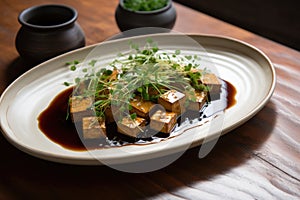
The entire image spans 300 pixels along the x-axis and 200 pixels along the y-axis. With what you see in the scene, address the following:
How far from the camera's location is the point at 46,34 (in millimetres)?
1503

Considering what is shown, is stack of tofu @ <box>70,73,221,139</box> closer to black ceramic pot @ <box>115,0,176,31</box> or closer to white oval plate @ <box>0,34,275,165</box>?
white oval plate @ <box>0,34,275,165</box>

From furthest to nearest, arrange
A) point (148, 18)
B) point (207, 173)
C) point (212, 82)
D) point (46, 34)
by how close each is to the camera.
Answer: point (148, 18) → point (46, 34) → point (212, 82) → point (207, 173)

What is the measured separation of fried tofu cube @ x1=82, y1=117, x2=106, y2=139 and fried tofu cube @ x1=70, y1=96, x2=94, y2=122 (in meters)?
0.04

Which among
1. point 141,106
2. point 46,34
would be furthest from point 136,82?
point 46,34

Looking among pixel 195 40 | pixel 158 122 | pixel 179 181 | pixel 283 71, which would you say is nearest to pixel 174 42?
pixel 195 40

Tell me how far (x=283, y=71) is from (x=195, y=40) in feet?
1.03

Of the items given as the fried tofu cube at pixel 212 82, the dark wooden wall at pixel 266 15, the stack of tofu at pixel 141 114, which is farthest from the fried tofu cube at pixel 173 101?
the dark wooden wall at pixel 266 15

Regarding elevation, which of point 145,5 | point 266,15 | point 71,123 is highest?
point 145,5

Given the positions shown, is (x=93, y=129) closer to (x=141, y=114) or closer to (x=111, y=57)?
(x=141, y=114)

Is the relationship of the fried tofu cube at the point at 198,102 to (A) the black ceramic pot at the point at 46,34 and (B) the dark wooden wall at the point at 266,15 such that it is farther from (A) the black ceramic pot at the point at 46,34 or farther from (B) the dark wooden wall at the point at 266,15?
(B) the dark wooden wall at the point at 266,15

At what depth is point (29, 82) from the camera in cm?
139

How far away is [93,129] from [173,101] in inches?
8.7

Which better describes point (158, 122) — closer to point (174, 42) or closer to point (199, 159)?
point (199, 159)

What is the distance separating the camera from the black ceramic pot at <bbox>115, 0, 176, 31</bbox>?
1.64 m
